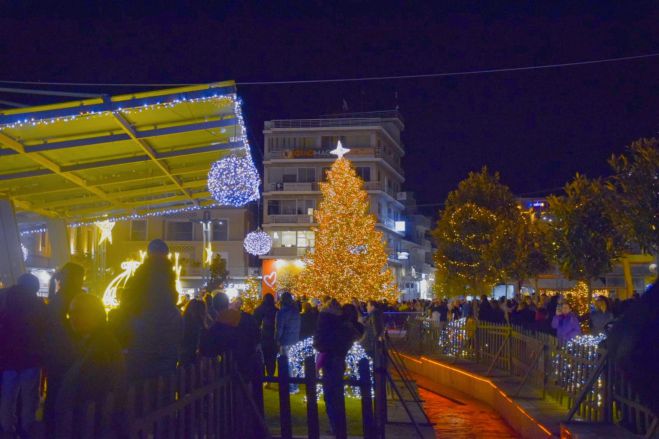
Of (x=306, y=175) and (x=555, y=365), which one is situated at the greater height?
(x=306, y=175)

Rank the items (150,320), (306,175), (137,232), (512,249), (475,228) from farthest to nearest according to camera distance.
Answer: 1. (306,175)
2. (137,232)
3. (475,228)
4. (512,249)
5. (150,320)

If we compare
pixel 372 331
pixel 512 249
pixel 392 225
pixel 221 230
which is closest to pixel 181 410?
pixel 372 331

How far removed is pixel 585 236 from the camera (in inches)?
1172

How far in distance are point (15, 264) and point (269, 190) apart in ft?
172

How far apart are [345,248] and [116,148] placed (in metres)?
27.2

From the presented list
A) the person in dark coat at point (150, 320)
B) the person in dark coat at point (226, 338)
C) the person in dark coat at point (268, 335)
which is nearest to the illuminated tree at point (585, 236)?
the person in dark coat at point (268, 335)

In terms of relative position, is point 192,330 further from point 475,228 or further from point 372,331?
point 475,228

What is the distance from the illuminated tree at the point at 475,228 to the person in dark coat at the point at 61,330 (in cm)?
4109

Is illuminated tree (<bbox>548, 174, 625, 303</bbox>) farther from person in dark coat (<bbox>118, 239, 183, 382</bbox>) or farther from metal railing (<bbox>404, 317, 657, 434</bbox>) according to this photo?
person in dark coat (<bbox>118, 239, 183, 382</bbox>)

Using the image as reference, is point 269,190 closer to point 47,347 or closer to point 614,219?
point 614,219

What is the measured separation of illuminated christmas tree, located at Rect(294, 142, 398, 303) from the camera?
41344mm

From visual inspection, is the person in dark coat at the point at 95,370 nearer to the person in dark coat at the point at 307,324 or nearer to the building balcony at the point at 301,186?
the person in dark coat at the point at 307,324

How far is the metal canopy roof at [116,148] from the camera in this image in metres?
12.0

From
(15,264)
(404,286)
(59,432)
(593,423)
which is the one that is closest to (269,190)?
(404,286)
